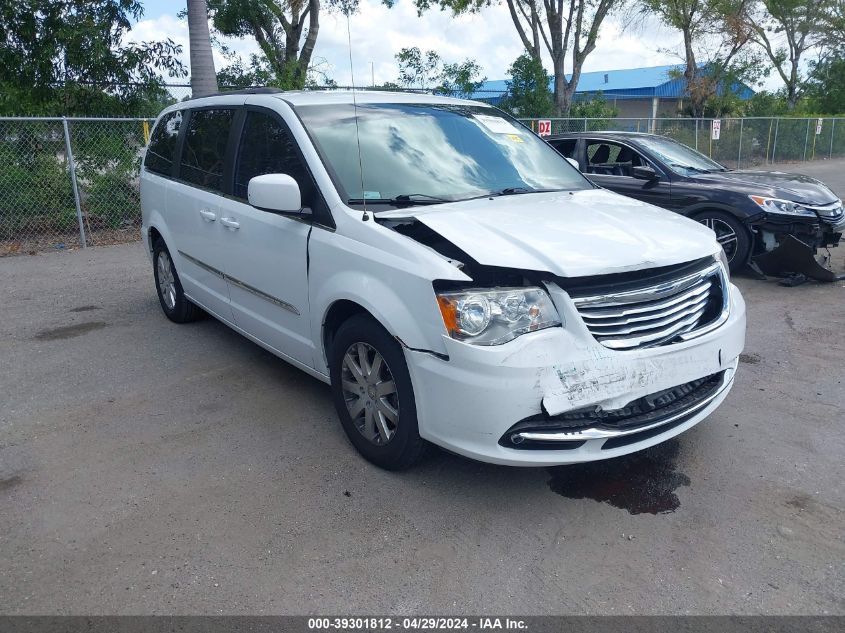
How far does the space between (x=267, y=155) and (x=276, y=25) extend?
1692 cm

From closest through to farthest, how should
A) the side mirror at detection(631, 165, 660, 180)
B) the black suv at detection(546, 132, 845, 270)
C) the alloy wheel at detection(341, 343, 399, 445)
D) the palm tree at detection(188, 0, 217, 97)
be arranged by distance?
the alloy wheel at detection(341, 343, 399, 445), the black suv at detection(546, 132, 845, 270), the side mirror at detection(631, 165, 660, 180), the palm tree at detection(188, 0, 217, 97)

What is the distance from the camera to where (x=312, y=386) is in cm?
508

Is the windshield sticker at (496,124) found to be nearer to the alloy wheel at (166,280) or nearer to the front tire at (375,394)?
the front tire at (375,394)

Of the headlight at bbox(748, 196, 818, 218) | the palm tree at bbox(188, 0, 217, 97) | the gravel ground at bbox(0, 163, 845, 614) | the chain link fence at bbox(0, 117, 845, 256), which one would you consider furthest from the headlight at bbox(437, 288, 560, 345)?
the palm tree at bbox(188, 0, 217, 97)

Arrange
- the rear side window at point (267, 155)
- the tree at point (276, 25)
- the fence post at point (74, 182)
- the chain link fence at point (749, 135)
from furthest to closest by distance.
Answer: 1. the chain link fence at point (749, 135)
2. the tree at point (276, 25)
3. the fence post at point (74, 182)
4. the rear side window at point (267, 155)

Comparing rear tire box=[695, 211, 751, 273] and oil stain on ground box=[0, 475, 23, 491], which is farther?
rear tire box=[695, 211, 751, 273]

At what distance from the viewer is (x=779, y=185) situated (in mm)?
8180

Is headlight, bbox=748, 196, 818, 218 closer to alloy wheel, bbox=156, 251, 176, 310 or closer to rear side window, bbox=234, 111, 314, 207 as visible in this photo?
rear side window, bbox=234, 111, 314, 207

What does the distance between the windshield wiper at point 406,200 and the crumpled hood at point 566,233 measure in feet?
0.32

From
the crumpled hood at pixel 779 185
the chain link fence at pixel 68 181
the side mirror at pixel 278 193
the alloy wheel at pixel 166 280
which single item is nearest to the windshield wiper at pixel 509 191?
the side mirror at pixel 278 193

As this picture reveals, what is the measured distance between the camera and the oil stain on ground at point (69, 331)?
6395 millimetres

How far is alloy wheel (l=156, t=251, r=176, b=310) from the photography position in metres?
6.43

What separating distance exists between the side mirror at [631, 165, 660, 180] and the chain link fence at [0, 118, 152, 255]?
7.53m

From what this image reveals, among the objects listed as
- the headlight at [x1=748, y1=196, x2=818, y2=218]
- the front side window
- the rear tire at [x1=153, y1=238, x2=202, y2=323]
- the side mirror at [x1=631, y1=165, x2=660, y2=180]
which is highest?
the front side window
